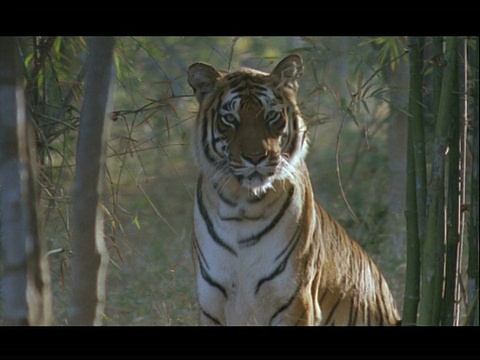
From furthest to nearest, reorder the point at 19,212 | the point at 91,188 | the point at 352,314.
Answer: the point at 352,314 → the point at 91,188 → the point at 19,212

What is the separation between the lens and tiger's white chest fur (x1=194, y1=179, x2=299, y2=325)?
3316mm

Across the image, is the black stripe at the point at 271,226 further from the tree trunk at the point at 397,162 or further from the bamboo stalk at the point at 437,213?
the tree trunk at the point at 397,162

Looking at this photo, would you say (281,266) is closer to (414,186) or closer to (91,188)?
(414,186)

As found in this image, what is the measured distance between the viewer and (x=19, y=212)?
5.18ft

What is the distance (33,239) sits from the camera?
5.12 feet

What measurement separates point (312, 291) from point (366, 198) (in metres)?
4.14

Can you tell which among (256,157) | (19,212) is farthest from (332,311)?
(19,212)

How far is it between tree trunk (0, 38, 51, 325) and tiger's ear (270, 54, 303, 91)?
5.72 feet

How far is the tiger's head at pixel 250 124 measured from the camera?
332cm

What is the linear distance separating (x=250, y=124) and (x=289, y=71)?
0.77ft

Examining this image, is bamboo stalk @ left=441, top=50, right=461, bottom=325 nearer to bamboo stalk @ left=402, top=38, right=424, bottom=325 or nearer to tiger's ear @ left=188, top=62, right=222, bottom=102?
bamboo stalk @ left=402, top=38, right=424, bottom=325

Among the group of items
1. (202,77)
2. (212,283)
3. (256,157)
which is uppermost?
(202,77)

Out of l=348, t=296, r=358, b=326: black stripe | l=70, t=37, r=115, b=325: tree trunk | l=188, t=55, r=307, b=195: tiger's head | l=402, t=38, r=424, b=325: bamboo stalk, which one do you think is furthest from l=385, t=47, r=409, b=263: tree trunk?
l=70, t=37, r=115, b=325: tree trunk
